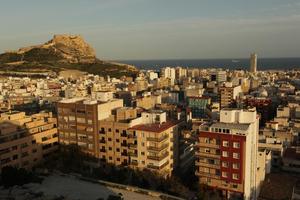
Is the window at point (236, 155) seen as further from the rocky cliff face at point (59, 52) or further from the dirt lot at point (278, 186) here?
the rocky cliff face at point (59, 52)

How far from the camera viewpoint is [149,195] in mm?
25906

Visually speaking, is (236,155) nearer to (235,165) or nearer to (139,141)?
(235,165)

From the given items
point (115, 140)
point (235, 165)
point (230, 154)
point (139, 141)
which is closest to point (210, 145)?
point (230, 154)

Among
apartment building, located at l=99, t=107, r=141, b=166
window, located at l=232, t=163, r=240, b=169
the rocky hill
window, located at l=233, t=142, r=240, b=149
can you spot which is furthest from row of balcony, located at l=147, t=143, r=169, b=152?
the rocky hill

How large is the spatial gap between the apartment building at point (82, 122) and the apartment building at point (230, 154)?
10419mm

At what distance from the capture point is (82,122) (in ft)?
107

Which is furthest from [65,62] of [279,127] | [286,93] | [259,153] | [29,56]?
[259,153]

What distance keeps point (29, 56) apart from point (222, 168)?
120 m

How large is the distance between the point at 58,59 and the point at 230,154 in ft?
384

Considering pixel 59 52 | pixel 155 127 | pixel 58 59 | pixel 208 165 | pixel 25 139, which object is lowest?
pixel 208 165

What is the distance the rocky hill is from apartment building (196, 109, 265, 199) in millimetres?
99654

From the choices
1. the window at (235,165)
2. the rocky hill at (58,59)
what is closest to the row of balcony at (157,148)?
the window at (235,165)

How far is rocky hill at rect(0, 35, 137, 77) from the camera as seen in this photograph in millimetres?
122188

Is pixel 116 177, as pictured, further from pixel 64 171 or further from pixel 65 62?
pixel 65 62
